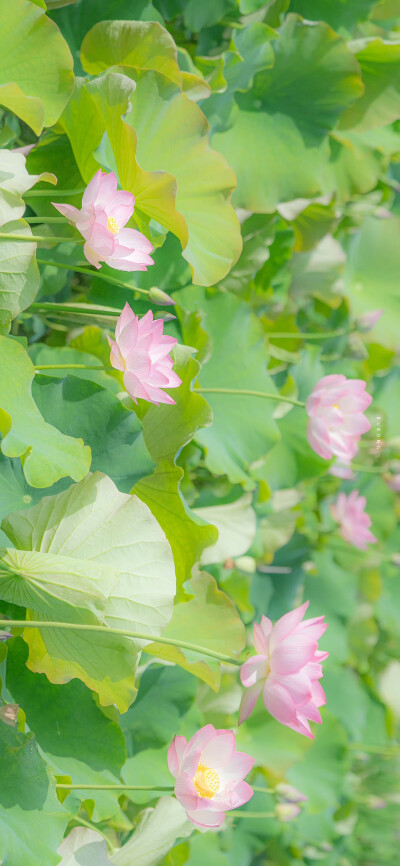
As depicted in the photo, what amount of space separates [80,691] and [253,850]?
0.58 metres

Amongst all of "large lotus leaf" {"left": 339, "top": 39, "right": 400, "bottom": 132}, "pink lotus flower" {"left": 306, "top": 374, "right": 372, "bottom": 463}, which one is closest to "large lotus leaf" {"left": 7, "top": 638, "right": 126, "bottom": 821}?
"pink lotus flower" {"left": 306, "top": 374, "right": 372, "bottom": 463}

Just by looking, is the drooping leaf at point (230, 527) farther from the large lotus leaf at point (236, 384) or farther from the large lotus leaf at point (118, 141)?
the large lotus leaf at point (118, 141)

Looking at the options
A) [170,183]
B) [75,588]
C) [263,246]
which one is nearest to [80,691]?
[75,588]

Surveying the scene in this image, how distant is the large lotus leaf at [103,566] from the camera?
0.46 metres

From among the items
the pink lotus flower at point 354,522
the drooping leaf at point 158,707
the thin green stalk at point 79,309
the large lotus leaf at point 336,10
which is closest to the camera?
the thin green stalk at point 79,309

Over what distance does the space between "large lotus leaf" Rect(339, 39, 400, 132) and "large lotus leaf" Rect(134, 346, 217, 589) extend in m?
0.48

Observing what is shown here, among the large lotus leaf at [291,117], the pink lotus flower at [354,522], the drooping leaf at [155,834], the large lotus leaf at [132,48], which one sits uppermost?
the large lotus leaf at [132,48]

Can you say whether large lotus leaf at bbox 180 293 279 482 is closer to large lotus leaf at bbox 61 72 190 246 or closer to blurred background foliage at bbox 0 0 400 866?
blurred background foliage at bbox 0 0 400 866

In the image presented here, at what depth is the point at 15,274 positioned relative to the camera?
18.3 inches

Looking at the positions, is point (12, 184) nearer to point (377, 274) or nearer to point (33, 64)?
point (33, 64)

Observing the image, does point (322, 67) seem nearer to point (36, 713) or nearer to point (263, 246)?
point (263, 246)

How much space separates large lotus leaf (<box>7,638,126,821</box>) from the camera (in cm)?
52

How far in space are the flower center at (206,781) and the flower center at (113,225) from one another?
1.28ft

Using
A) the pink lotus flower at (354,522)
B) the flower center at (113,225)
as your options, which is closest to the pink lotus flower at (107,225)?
the flower center at (113,225)
